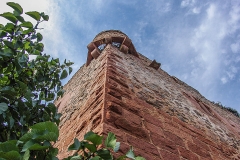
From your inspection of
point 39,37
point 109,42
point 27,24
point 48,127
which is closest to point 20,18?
point 27,24

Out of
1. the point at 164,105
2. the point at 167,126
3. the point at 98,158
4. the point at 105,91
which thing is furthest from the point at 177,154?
the point at 98,158

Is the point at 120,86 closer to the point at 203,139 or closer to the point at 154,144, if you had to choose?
the point at 154,144

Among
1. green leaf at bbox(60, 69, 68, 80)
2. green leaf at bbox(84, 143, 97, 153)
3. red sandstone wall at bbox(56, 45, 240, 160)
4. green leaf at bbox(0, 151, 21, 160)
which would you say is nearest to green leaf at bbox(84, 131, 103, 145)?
green leaf at bbox(84, 143, 97, 153)

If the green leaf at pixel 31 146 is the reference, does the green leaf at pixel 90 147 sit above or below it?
above

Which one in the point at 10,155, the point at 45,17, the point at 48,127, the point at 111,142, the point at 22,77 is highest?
the point at 45,17

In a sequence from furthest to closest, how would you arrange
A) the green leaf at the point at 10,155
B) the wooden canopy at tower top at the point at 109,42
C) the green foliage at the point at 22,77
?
the wooden canopy at tower top at the point at 109,42 < the green foliage at the point at 22,77 < the green leaf at the point at 10,155

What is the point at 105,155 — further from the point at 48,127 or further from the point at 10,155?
the point at 10,155

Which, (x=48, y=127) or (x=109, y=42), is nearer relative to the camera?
(x=48, y=127)

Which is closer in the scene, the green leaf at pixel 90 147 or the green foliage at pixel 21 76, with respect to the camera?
the green leaf at pixel 90 147

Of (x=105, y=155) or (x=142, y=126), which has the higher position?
(x=142, y=126)

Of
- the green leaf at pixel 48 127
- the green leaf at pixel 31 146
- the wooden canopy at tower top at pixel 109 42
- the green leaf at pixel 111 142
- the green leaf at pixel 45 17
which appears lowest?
the green leaf at pixel 31 146

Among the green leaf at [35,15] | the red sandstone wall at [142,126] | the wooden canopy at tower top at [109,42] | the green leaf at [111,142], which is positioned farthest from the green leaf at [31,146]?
the wooden canopy at tower top at [109,42]

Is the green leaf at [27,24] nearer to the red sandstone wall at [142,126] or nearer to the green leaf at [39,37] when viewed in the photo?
the green leaf at [39,37]

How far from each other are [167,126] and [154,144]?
1.90 ft
